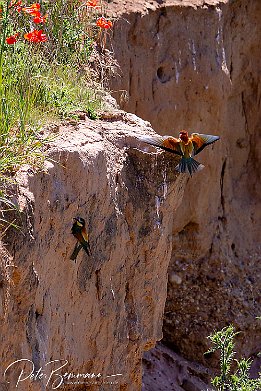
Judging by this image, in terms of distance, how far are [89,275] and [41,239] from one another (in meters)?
0.74

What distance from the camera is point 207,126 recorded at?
8.28 m

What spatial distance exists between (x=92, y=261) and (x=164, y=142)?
0.81 metres

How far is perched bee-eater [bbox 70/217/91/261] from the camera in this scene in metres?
4.41

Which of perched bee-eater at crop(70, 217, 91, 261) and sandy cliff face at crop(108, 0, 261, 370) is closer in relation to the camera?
perched bee-eater at crop(70, 217, 91, 261)

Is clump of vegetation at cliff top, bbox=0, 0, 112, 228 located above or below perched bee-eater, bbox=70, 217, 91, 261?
above

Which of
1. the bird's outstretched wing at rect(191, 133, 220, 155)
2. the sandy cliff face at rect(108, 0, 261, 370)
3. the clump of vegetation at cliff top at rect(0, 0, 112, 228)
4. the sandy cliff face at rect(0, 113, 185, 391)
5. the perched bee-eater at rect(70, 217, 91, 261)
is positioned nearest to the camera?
the sandy cliff face at rect(0, 113, 185, 391)

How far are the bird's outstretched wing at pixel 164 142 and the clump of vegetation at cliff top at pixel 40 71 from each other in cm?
38

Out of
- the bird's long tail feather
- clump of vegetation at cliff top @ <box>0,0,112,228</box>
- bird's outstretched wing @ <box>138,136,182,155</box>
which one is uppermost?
clump of vegetation at cliff top @ <box>0,0,112,228</box>

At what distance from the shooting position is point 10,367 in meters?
3.79

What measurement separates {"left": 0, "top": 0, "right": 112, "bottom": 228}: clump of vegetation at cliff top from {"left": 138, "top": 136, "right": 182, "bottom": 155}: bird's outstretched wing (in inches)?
14.8

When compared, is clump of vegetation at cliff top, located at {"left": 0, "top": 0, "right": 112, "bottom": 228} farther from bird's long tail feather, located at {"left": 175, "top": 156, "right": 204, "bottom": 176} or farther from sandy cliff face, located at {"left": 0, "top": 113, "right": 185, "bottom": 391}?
bird's long tail feather, located at {"left": 175, "top": 156, "right": 204, "bottom": 176}

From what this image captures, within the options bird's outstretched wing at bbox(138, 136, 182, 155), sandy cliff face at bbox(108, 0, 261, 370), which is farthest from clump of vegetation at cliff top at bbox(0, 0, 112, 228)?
sandy cliff face at bbox(108, 0, 261, 370)

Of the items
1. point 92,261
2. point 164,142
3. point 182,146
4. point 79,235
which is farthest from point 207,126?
point 79,235

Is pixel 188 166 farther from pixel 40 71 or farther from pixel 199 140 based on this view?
pixel 40 71
